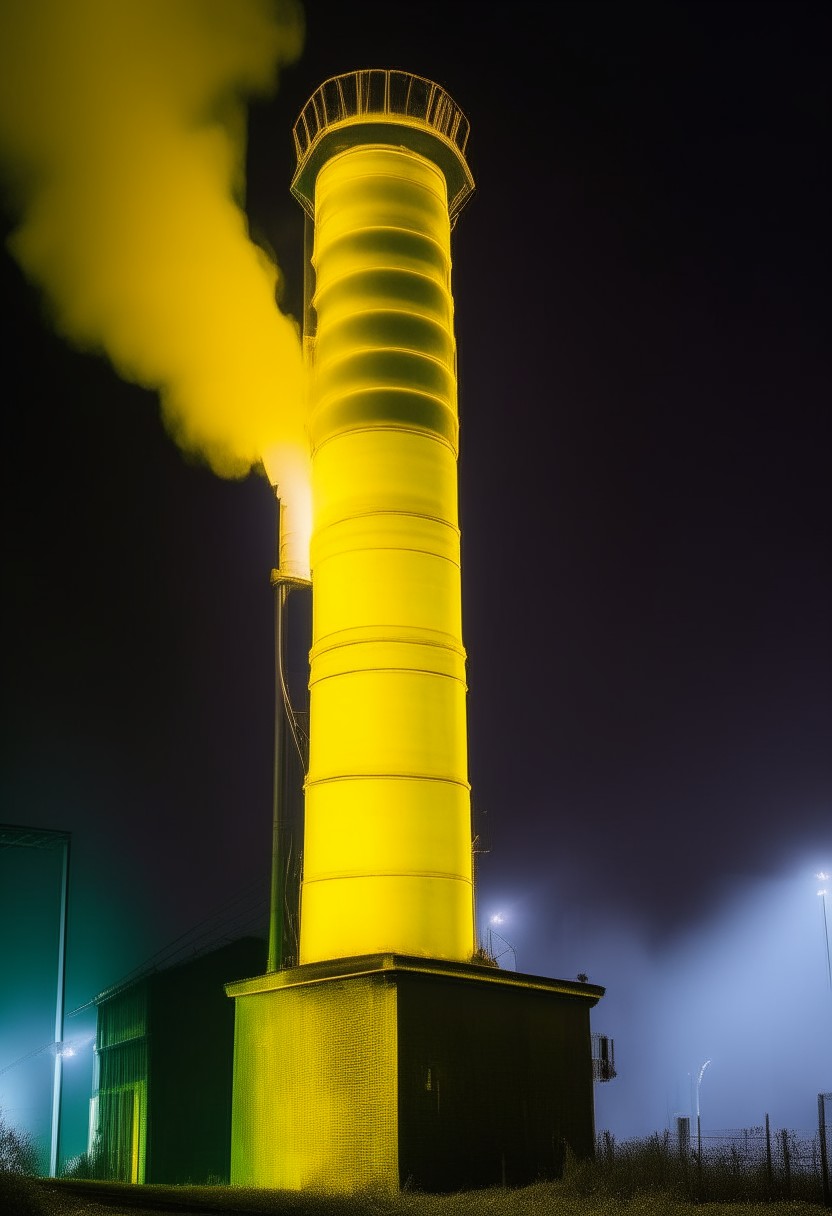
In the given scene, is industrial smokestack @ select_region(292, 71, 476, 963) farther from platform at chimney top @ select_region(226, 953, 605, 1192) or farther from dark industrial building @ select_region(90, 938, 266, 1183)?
dark industrial building @ select_region(90, 938, 266, 1183)

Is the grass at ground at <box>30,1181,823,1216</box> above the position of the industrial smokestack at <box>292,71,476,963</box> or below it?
below

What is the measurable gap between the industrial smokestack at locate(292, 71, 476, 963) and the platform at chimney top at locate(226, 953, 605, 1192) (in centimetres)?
143

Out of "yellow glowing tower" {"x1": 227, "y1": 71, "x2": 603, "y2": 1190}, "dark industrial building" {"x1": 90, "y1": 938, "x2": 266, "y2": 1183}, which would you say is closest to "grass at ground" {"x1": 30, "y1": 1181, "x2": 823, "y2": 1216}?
"yellow glowing tower" {"x1": 227, "y1": 71, "x2": 603, "y2": 1190}

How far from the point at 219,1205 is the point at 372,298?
16126 mm

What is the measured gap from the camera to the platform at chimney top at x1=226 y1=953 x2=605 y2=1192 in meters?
17.5

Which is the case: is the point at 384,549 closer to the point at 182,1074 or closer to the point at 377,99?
the point at 377,99

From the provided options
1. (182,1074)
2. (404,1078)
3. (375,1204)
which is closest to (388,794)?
(404,1078)

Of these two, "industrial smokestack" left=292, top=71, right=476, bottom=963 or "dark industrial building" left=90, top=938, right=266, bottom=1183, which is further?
"dark industrial building" left=90, top=938, right=266, bottom=1183

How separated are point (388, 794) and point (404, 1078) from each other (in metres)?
4.87

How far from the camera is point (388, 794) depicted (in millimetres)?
20562

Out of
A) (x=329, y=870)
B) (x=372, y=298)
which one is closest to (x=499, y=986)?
→ (x=329, y=870)

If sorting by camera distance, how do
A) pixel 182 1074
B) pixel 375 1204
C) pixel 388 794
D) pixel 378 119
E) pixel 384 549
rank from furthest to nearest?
pixel 182 1074 → pixel 378 119 → pixel 384 549 → pixel 388 794 → pixel 375 1204

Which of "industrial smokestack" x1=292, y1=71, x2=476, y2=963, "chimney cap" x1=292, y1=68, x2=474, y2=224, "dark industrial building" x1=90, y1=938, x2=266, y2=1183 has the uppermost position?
"chimney cap" x1=292, y1=68, x2=474, y2=224

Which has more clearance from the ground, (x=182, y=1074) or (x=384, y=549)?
(x=384, y=549)
